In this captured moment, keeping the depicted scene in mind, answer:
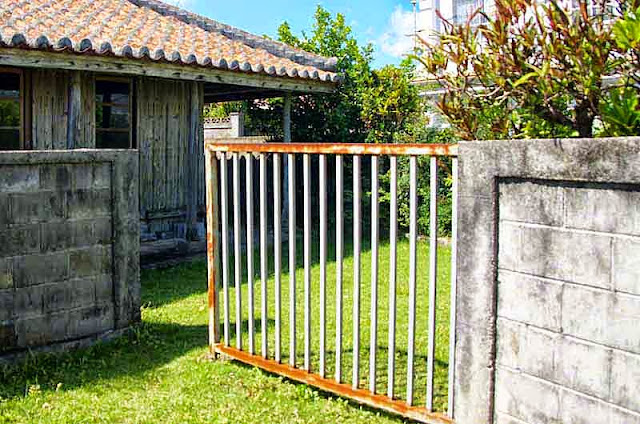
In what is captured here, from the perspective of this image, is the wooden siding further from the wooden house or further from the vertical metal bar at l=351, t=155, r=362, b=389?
the vertical metal bar at l=351, t=155, r=362, b=389

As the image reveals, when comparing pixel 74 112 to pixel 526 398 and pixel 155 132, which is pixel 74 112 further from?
pixel 526 398

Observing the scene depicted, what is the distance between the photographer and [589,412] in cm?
271

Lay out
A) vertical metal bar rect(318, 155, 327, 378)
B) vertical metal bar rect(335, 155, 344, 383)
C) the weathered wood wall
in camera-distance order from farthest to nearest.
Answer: the weathered wood wall → vertical metal bar rect(318, 155, 327, 378) → vertical metal bar rect(335, 155, 344, 383)

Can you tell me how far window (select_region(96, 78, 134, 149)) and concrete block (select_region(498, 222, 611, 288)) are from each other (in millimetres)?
7441

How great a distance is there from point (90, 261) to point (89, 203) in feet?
1.43

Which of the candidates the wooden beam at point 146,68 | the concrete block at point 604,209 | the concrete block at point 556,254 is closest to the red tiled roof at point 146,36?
the wooden beam at point 146,68

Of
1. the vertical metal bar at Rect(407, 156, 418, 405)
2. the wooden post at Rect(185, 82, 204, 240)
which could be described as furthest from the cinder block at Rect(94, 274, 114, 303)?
the wooden post at Rect(185, 82, 204, 240)

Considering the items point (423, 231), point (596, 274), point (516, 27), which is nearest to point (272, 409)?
point (596, 274)

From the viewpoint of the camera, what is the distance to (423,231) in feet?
38.0

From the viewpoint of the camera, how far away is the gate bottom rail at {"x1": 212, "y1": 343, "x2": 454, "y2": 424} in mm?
3528

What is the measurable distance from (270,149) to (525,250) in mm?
1946

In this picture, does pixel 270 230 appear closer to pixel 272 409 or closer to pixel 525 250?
pixel 272 409

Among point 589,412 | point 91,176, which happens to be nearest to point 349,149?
point 589,412

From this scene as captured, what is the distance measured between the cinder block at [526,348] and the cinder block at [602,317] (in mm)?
120
